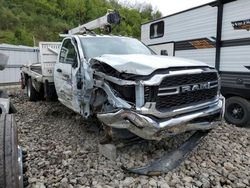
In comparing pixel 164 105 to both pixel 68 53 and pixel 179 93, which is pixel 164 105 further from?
pixel 68 53

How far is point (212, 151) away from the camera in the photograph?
523 cm

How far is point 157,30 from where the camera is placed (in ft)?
34.0

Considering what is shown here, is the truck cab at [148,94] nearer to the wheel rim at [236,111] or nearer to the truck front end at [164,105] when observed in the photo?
the truck front end at [164,105]

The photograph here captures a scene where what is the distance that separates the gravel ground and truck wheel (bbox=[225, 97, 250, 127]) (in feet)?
2.48

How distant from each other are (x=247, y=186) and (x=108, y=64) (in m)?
2.48

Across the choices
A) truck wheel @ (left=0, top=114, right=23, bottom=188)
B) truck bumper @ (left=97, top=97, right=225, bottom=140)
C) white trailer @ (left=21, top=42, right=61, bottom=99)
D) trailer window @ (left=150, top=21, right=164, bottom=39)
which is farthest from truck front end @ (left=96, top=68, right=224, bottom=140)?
trailer window @ (left=150, top=21, right=164, bottom=39)

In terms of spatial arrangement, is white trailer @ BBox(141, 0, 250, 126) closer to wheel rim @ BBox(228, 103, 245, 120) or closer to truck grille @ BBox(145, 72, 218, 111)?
wheel rim @ BBox(228, 103, 245, 120)

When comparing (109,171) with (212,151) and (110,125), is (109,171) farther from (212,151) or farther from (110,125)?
(212,151)

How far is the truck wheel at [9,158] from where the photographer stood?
2682 mm

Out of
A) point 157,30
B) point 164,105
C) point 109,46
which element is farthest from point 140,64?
point 157,30

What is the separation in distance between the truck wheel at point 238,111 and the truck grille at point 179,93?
247cm

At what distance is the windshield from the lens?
5.99 meters

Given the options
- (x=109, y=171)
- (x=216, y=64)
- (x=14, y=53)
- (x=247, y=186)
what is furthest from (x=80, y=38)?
(x=14, y=53)

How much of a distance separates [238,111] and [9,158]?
5887mm
